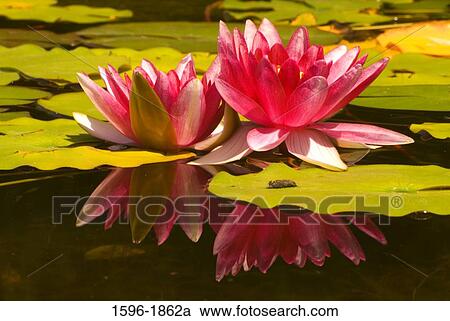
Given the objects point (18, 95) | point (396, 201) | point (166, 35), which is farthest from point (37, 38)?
point (396, 201)

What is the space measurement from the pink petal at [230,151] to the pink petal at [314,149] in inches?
4.1

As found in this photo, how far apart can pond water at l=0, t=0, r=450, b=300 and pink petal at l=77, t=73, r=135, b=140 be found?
0.60 ft

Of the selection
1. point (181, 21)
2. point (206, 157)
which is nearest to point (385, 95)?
point (206, 157)

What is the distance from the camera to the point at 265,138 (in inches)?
83.1

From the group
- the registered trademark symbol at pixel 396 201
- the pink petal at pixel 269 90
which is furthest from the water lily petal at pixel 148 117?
the registered trademark symbol at pixel 396 201

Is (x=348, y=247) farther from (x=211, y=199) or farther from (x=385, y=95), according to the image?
(x=385, y=95)

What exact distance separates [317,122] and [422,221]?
0.53 m

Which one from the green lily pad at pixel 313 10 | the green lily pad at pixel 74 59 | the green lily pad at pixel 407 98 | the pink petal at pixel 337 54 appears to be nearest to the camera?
the pink petal at pixel 337 54

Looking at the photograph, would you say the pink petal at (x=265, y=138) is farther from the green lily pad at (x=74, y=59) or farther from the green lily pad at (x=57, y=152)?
the green lily pad at (x=74, y=59)

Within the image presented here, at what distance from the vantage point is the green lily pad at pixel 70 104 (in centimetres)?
251

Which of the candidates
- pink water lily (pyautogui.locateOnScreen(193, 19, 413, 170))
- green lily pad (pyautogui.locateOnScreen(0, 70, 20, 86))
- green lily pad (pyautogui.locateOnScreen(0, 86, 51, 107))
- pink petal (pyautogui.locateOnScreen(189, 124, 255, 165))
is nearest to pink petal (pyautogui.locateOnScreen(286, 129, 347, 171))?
pink water lily (pyautogui.locateOnScreen(193, 19, 413, 170))

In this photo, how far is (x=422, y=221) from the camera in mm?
1776

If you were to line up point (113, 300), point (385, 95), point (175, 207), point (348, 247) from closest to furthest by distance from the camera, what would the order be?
point (113, 300)
point (348, 247)
point (175, 207)
point (385, 95)
